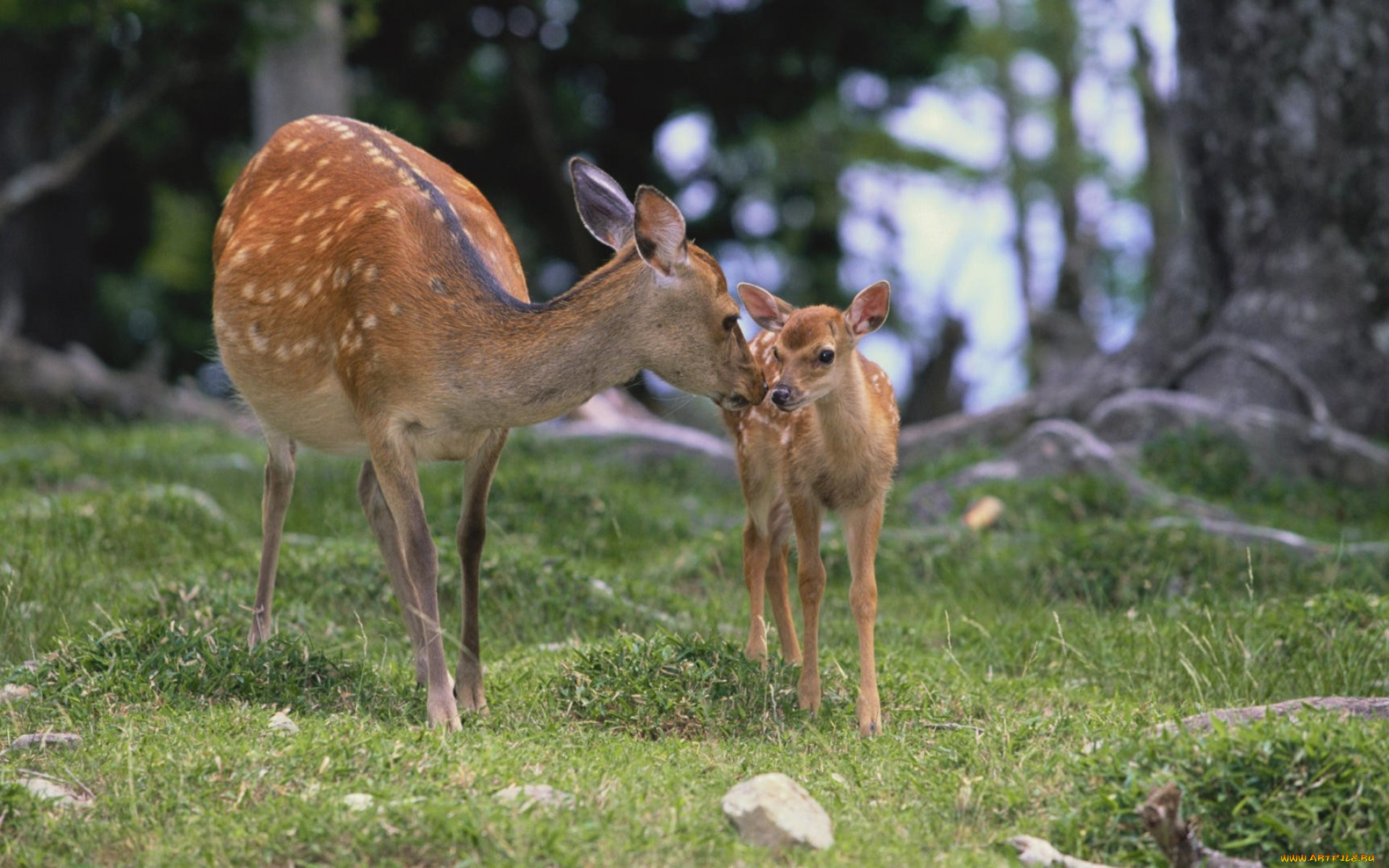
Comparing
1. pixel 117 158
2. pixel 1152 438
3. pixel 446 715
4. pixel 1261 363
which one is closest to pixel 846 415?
pixel 446 715

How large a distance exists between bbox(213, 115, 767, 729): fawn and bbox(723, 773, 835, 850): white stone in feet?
4.31

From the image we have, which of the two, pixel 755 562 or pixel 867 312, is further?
pixel 755 562

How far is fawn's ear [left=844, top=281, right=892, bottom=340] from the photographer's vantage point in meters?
5.61

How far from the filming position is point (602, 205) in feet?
17.7

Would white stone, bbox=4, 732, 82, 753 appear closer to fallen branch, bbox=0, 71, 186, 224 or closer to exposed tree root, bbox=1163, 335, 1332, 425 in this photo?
exposed tree root, bbox=1163, 335, 1332, 425

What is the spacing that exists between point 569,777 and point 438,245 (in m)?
2.05

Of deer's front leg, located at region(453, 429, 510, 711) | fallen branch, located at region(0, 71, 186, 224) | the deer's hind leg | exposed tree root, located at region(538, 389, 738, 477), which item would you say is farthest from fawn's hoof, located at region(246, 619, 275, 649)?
fallen branch, located at region(0, 71, 186, 224)

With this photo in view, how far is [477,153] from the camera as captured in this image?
1584 cm

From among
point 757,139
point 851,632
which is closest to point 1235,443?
point 851,632

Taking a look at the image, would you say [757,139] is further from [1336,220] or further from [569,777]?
[569,777]

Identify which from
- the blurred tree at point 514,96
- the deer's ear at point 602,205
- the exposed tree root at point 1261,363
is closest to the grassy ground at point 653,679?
the exposed tree root at point 1261,363

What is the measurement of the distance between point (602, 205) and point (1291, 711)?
2744mm

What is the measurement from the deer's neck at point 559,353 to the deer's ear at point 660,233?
10cm

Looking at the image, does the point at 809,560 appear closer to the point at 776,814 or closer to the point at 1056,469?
the point at 776,814
